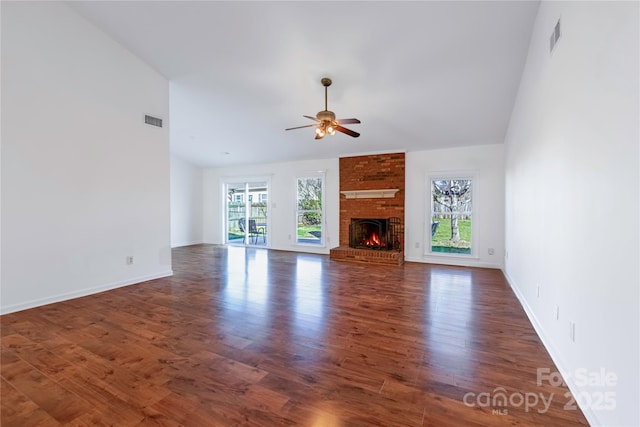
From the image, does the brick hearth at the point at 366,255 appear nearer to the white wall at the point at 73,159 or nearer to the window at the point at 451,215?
the window at the point at 451,215

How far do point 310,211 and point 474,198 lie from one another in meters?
3.92

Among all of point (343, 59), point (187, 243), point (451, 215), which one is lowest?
point (187, 243)

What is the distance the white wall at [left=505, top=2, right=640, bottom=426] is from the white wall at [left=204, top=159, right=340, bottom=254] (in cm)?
479

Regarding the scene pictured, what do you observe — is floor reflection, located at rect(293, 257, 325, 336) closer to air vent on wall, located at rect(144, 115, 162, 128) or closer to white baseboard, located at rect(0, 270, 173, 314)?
white baseboard, located at rect(0, 270, 173, 314)

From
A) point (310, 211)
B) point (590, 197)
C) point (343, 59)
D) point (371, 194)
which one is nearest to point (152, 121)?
point (343, 59)

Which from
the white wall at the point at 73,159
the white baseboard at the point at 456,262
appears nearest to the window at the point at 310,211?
the white baseboard at the point at 456,262

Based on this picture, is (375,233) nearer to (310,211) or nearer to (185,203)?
(310,211)

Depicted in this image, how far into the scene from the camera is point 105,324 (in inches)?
111

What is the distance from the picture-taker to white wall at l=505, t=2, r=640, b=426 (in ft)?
4.04

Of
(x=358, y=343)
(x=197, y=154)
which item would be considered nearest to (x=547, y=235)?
(x=358, y=343)

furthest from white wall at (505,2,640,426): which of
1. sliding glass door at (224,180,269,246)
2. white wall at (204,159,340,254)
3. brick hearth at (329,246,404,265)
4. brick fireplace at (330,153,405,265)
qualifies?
sliding glass door at (224,180,269,246)

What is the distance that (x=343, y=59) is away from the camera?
367 cm

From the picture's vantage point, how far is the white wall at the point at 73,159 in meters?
3.17

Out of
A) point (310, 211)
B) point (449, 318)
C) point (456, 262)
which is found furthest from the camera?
point (310, 211)
